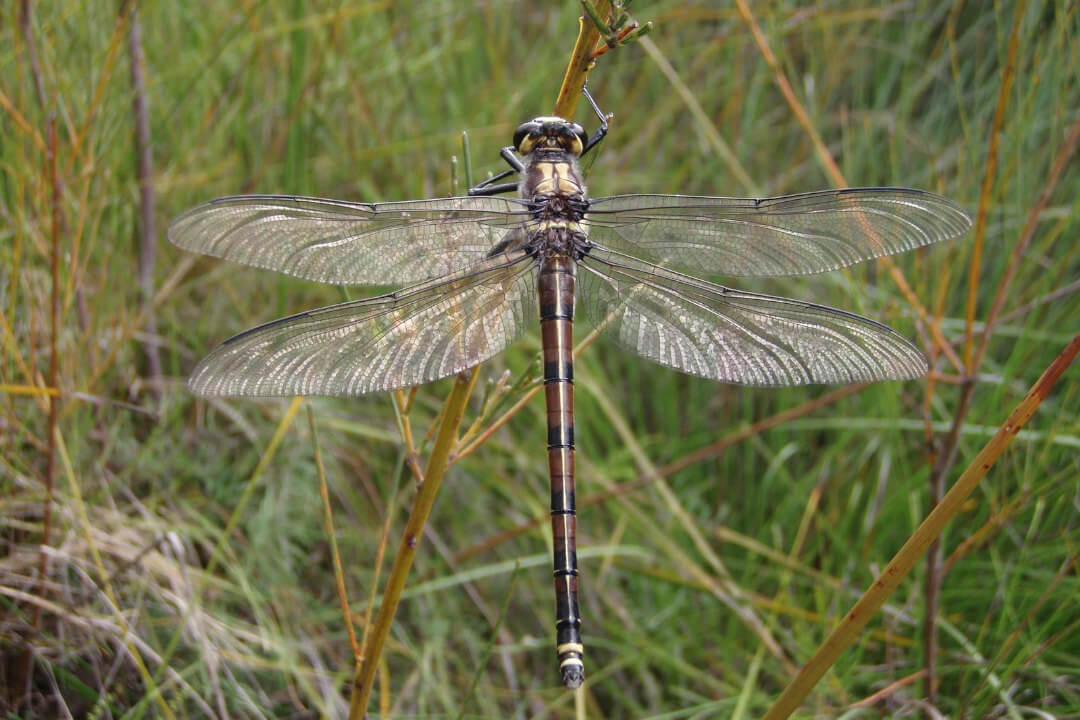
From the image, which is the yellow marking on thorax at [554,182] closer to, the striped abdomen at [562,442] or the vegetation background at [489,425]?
the striped abdomen at [562,442]

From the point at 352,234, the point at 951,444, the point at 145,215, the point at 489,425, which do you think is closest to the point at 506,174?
the point at 352,234

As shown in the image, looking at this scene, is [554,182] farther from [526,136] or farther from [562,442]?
[562,442]

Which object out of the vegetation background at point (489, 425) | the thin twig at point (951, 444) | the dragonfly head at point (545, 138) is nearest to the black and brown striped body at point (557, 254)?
the dragonfly head at point (545, 138)

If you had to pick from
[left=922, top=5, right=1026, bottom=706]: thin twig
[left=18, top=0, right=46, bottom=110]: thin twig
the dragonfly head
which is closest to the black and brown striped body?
the dragonfly head

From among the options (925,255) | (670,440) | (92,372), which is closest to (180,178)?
(92,372)

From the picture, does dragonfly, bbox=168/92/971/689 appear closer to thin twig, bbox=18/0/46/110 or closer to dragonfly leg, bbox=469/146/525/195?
dragonfly leg, bbox=469/146/525/195
